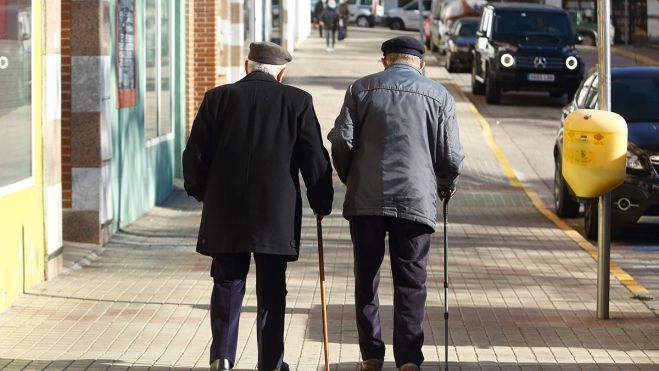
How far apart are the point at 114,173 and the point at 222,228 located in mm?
6765

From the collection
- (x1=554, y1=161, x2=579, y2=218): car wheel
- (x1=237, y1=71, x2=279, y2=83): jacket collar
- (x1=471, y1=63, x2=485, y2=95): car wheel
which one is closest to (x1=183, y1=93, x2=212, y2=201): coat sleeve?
(x1=237, y1=71, x2=279, y2=83): jacket collar

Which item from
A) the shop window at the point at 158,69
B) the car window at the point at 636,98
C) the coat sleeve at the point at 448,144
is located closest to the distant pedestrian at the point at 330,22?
the shop window at the point at 158,69

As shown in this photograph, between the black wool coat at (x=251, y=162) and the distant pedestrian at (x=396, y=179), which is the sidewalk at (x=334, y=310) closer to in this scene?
the distant pedestrian at (x=396, y=179)

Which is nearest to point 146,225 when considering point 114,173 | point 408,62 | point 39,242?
point 114,173

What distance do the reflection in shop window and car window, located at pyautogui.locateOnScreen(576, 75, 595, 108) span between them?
7.04m

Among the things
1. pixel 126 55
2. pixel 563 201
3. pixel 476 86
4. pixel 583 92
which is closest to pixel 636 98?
pixel 583 92

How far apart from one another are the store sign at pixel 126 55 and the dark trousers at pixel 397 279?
6854 millimetres

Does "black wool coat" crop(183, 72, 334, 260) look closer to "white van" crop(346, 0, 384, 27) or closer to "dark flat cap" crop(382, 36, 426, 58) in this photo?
"dark flat cap" crop(382, 36, 426, 58)

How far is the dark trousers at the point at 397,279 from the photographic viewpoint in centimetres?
814

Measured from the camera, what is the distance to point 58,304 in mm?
10664

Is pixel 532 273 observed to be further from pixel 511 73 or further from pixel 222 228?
pixel 511 73

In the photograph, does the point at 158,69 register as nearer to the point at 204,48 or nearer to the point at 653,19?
the point at 204,48

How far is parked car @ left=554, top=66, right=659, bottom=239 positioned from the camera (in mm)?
14258

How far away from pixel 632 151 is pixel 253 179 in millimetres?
7494
